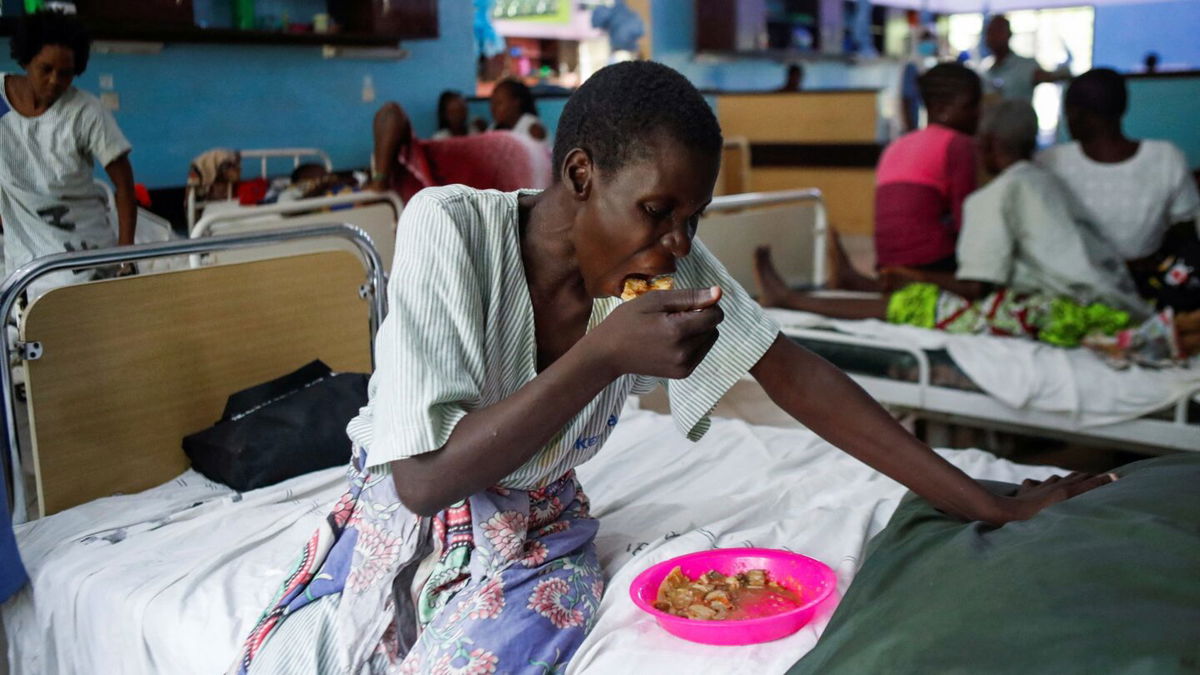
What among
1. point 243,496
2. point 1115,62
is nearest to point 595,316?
point 243,496

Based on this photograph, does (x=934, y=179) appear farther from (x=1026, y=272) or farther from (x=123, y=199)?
(x=123, y=199)

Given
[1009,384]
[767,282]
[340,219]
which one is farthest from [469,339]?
[767,282]

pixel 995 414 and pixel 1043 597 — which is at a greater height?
pixel 1043 597

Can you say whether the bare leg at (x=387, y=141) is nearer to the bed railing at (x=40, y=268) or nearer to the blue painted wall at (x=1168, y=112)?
the bed railing at (x=40, y=268)

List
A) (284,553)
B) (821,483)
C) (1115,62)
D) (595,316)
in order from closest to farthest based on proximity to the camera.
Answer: (595,316)
(284,553)
(821,483)
(1115,62)

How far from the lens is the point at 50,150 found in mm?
2605

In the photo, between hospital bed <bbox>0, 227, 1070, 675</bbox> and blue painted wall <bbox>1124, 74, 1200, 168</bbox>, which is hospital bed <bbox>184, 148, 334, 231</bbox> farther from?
blue painted wall <bbox>1124, 74, 1200, 168</bbox>

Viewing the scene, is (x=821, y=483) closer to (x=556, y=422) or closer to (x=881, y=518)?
(x=881, y=518)

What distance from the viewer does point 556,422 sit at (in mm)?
1366

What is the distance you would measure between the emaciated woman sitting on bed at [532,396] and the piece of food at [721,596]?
0.13m

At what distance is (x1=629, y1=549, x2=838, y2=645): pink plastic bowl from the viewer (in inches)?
58.7

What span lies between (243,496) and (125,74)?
4684mm

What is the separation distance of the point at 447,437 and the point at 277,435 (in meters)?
1.16

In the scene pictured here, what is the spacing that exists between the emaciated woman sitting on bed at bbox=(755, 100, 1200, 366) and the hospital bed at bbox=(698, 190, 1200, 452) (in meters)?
0.13
